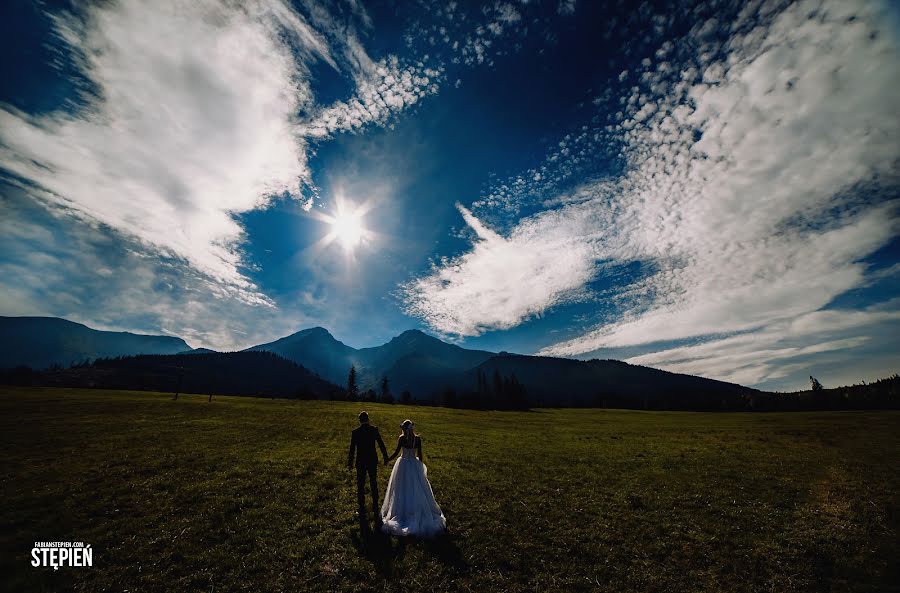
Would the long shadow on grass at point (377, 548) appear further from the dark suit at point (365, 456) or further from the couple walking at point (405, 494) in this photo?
the dark suit at point (365, 456)

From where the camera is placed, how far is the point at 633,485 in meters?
20.3

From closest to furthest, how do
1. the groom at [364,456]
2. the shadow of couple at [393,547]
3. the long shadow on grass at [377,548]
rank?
the long shadow on grass at [377,548] < the shadow of couple at [393,547] < the groom at [364,456]

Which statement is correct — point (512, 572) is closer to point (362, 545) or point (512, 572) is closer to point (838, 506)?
point (362, 545)

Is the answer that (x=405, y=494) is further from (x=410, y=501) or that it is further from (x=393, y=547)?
(x=393, y=547)

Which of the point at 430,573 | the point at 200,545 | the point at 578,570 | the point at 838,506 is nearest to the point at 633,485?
the point at 838,506

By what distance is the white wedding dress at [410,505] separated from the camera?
513 inches

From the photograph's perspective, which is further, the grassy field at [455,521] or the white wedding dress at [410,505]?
the white wedding dress at [410,505]

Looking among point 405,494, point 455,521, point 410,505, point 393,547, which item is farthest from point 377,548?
point 455,521

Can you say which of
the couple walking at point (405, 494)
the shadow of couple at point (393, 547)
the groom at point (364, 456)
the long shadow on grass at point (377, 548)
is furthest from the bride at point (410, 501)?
the groom at point (364, 456)

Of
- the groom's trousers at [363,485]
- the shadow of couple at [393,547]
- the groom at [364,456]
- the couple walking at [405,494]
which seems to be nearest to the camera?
the shadow of couple at [393,547]

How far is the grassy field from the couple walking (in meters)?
0.71

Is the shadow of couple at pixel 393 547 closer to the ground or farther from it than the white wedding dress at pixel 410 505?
closer to the ground

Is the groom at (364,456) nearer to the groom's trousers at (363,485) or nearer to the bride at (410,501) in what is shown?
the groom's trousers at (363,485)

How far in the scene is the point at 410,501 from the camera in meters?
13.8
